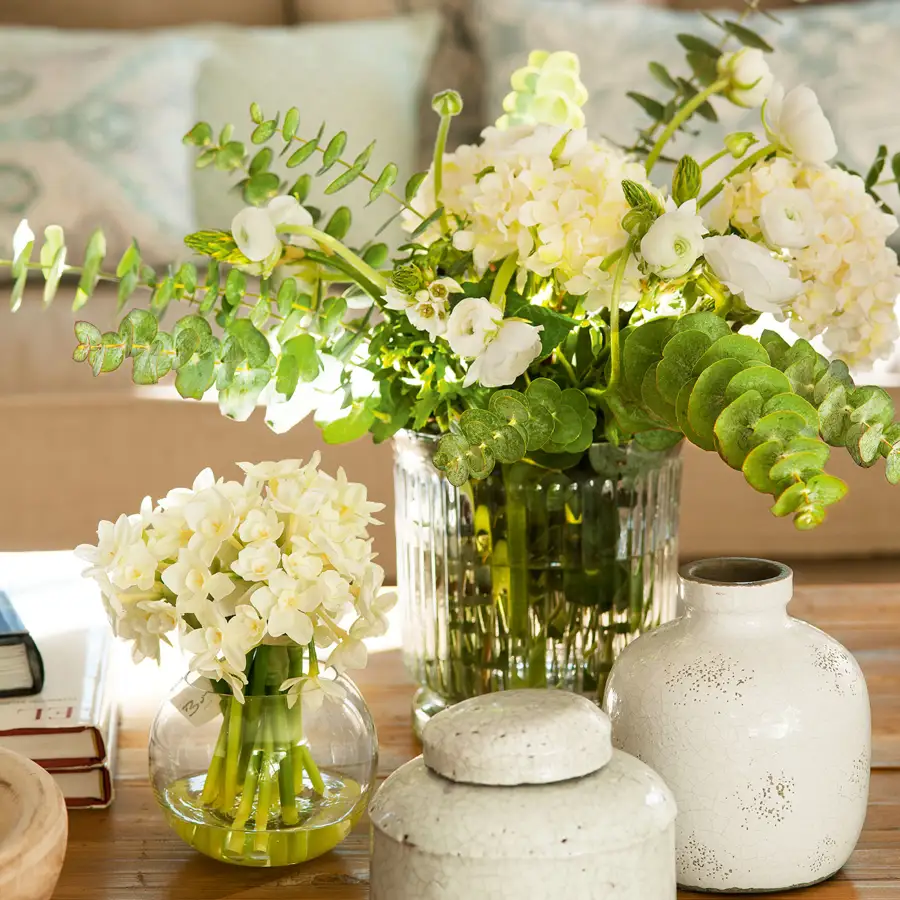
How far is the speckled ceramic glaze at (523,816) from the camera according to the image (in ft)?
1.77

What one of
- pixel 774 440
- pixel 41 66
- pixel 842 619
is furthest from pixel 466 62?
pixel 774 440

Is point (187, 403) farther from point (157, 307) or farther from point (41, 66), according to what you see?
point (157, 307)

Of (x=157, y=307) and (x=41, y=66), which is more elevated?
(x=41, y=66)

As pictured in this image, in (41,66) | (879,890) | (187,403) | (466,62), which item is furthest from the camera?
(466,62)

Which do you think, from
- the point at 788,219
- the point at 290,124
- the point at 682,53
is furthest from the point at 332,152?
the point at 682,53

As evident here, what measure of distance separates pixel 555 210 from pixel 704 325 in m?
0.10

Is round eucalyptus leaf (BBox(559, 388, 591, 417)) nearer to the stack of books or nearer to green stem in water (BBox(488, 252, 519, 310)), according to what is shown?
green stem in water (BBox(488, 252, 519, 310))

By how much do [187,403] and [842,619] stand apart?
3.56 ft

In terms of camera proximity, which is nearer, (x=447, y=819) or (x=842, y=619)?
(x=447, y=819)

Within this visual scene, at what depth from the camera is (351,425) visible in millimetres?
815

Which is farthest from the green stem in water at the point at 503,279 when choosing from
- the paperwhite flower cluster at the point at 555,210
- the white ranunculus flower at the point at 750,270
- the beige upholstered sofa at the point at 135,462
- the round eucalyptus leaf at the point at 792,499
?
the beige upholstered sofa at the point at 135,462

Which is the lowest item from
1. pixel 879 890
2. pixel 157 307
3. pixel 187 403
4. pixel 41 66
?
pixel 879 890

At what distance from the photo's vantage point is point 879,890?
66cm

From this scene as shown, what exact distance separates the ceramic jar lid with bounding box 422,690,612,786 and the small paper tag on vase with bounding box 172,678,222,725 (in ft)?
0.49
